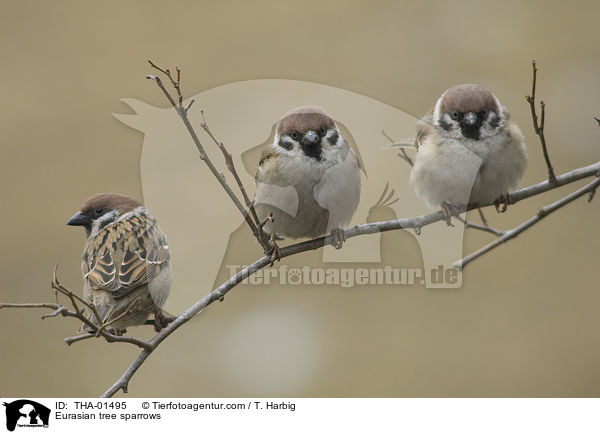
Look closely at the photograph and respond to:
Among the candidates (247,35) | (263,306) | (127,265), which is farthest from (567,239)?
(127,265)

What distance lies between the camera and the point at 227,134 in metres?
3.70

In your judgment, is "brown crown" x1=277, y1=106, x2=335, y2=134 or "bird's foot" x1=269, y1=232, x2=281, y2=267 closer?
"bird's foot" x1=269, y1=232, x2=281, y2=267

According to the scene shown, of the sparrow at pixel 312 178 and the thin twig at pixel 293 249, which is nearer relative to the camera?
the thin twig at pixel 293 249

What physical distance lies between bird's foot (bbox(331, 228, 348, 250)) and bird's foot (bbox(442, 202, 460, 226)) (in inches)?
17.3

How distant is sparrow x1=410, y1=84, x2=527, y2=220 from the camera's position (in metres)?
3.03

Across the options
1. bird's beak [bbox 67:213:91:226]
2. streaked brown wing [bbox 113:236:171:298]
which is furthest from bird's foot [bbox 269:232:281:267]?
bird's beak [bbox 67:213:91:226]

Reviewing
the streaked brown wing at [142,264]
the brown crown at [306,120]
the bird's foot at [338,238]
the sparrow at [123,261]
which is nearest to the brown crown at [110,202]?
the sparrow at [123,261]

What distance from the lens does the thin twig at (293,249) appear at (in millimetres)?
2316

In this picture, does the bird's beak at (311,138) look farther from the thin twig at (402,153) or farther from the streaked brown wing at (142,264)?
the streaked brown wing at (142,264)

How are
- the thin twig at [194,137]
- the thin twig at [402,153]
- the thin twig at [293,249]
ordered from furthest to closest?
the thin twig at [402,153]
the thin twig at [293,249]
the thin twig at [194,137]

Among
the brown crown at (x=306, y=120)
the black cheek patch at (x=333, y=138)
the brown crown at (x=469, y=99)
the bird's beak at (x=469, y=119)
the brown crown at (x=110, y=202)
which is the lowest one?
the brown crown at (x=110, y=202)

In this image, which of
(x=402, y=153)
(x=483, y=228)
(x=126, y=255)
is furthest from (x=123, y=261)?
(x=483, y=228)

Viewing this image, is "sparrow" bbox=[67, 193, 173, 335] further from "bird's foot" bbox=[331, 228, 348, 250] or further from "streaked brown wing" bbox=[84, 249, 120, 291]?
"bird's foot" bbox=[331, 228, 348, 250]

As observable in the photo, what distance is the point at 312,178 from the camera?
3.00 m
